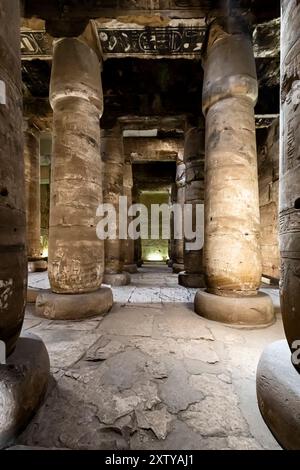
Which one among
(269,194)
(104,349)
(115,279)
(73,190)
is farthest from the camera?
(269,194)

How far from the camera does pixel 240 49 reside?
138 inches

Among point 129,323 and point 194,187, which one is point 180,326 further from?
point 194,187

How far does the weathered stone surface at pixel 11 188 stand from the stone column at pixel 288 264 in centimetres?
162

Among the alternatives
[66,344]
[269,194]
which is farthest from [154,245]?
[66,344]

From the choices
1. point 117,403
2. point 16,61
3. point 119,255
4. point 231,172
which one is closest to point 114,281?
point 119,255

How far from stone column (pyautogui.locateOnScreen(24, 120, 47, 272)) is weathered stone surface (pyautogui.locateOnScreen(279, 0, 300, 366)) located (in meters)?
8.03

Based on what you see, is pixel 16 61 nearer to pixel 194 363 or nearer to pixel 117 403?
pixel 117 403

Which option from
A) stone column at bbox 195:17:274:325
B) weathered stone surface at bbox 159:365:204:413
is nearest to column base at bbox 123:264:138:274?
stone column at bbox 195:17:274:325

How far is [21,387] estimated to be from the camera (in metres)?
1.32

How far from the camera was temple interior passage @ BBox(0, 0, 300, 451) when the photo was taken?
4.43 ft

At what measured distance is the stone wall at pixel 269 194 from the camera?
713 cm

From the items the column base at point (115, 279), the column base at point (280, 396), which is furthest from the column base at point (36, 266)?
the column base at point (280, 396)

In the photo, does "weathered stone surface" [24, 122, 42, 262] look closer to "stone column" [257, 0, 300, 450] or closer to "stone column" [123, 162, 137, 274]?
"stone column" [123, 162, 137, 274]

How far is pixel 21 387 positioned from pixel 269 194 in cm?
814
